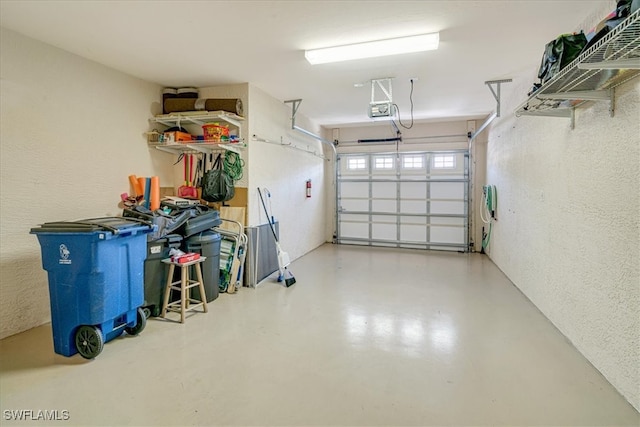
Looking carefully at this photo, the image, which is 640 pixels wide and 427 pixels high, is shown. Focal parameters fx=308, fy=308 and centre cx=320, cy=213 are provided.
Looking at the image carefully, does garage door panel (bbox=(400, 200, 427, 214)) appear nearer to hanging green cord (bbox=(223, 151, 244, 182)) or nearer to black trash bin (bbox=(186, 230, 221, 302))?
hanging green cord (bbox=(223, 151, 244, 182))

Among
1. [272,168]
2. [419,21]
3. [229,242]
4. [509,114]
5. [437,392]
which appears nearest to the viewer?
[437,392]

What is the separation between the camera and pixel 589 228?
2.27 meters

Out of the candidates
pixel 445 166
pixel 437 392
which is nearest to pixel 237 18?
pixel 437 392

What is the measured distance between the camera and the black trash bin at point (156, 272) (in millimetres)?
2945

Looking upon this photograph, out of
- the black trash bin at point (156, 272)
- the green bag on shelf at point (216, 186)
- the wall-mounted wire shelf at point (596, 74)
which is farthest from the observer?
the green bag on shelf at point (216, 186)

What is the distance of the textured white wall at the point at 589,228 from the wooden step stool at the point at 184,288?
332 centimetres

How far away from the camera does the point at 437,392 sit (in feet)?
6.40

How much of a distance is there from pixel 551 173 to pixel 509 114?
1.73 meters

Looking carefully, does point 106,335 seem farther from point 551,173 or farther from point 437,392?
point 551,173

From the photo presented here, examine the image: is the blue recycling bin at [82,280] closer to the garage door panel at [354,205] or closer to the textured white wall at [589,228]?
the textured white wall at [589,228]

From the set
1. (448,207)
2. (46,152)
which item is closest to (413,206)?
(448,207)

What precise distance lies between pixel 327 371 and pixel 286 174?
352cm

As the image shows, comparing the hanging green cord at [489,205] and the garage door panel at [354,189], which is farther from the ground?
the garage door panel at [354,189]

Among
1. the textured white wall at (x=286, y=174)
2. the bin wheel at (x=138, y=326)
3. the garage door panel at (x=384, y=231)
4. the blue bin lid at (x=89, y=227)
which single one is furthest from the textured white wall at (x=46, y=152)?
the garage door panel at (x=384, y=231)
